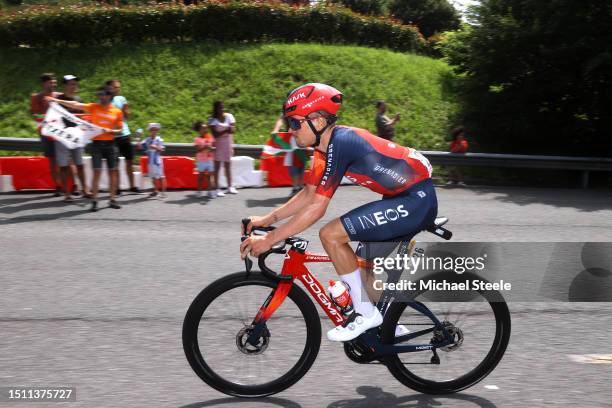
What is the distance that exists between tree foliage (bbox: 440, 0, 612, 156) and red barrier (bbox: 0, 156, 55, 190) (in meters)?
11.0

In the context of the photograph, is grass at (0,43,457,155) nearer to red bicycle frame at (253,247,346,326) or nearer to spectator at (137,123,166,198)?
spectator at (137,123,166,198)

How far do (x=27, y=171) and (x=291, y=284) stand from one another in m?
9.40

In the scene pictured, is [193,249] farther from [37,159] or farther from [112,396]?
[37,159]

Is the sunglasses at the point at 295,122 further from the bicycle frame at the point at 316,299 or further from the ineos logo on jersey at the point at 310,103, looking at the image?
the bicycle frame at the point at 316,299

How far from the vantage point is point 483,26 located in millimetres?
17953

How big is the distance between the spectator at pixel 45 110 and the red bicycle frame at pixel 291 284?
8.36 metres

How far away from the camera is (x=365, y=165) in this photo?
4352 mm

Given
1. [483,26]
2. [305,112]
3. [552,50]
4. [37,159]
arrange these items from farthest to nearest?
[483,26]
[552,50]
[37,159]
[305,112]

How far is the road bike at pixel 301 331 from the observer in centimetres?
440

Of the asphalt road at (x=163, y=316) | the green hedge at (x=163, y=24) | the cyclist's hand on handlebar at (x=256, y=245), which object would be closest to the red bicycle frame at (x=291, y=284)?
the cyclist's hand on handlebar at (x=256, y=245)

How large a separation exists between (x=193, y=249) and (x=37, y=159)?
5.13m

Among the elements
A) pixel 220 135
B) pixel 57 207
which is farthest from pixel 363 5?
pixel 57 207

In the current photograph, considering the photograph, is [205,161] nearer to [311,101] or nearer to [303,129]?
[303,129]

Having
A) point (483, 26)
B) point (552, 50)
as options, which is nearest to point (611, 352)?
point (552, 50)
